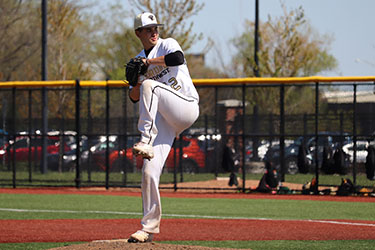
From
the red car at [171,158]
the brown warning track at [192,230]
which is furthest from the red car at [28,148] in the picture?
the brown warning track at [192,230]

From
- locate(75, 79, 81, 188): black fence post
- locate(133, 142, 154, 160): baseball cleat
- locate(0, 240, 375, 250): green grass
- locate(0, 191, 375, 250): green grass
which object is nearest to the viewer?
locate(133, 142, 154, 160): baseball cleat

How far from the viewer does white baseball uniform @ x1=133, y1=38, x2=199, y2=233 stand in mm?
5996

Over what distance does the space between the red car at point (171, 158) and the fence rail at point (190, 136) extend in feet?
0.08

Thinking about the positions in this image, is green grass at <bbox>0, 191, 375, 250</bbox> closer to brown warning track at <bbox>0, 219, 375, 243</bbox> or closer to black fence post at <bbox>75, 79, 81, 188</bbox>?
brown warning track at <bbox>0, 219, 375, 243</bbox>

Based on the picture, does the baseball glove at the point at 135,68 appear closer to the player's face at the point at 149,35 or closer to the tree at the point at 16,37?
the player's face at the point at 149,35

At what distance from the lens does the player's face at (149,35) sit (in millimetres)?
6324

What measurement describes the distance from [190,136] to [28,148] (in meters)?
4.59

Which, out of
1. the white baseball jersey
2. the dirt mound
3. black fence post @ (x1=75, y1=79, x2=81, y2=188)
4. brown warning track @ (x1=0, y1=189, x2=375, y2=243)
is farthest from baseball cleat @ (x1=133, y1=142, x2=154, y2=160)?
black fence post @ (x1=75, y1=79, x2=81, y2=188)

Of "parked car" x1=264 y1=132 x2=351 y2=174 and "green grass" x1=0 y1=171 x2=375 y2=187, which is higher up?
"parked car" x1=264 y1=132 x2=351 y2=174

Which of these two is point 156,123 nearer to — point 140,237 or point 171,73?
point 171,73

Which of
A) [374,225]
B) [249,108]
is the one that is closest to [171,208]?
[374,225]

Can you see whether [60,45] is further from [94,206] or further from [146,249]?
[146,249]

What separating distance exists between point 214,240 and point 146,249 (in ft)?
8.39

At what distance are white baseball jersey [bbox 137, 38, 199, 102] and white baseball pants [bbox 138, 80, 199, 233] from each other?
0.11 meters
